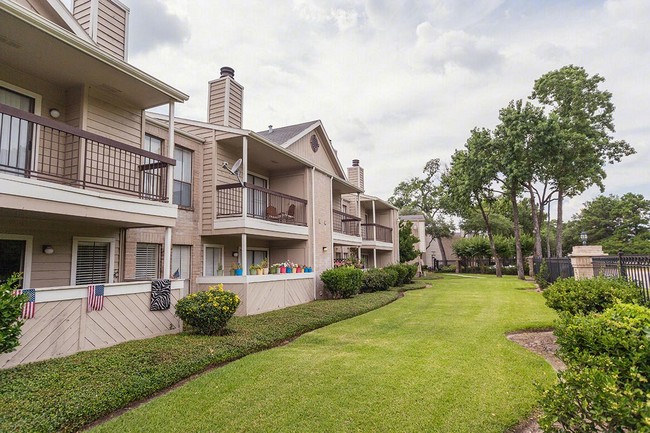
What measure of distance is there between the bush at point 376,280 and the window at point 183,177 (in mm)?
9618

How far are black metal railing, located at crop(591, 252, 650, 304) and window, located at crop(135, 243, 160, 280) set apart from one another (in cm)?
1149

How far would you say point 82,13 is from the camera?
8594 mm

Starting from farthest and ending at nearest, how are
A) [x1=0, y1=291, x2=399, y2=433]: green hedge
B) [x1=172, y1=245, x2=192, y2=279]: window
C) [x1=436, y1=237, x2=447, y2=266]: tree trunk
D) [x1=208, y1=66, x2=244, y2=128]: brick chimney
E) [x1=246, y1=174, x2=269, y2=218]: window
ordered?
[x1=436, y1=237, x2=447, y2=266]: tree trunk < [x1=208, y1=66, x2=244, y2=128]: brick chimney < [x1=246, y1=174, x2=269, y2=218]: window < [x1=172, y1=245, x2=192, y2=279]: window < [x1=0, y1=291, x2=399, y2=433]: green hedge

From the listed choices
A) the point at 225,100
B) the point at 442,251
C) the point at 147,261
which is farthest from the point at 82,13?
the point at 442,251

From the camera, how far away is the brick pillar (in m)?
11.8

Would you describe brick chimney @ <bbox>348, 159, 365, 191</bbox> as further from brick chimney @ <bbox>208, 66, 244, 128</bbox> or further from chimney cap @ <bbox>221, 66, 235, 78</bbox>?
chimney cap @ <bbox>221, 66, 235, 78</bbox>

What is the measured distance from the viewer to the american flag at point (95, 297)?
6773mm

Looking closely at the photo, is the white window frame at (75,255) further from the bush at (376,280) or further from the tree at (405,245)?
the tree at (405,245)

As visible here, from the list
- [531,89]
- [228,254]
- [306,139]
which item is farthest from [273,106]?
[531,89]

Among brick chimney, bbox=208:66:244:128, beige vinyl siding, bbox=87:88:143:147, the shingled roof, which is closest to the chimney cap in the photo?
brick chimney, bbox=208:66:244:128

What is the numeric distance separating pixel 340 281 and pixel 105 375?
1027 cm

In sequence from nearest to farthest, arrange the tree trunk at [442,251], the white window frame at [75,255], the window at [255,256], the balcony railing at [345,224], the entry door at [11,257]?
the entry door at [11,257], the white window frame at [75,255], the window at [255,256], the balcony railing at [345,224], the tree trunk at [442,251]

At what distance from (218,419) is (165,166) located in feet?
20.3

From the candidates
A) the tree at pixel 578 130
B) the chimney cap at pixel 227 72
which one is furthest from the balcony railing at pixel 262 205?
the tree at pixel 578 130
